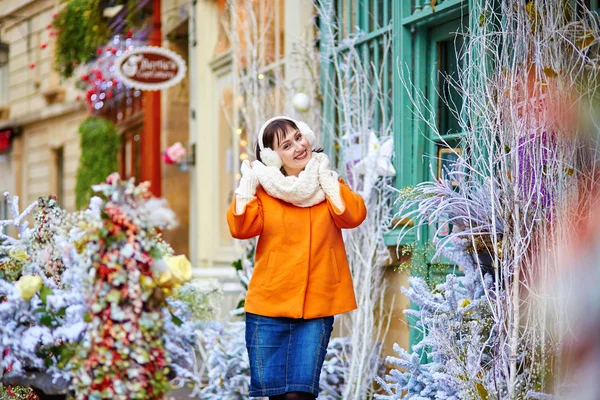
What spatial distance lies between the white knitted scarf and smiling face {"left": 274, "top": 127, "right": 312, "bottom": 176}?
0.17ft

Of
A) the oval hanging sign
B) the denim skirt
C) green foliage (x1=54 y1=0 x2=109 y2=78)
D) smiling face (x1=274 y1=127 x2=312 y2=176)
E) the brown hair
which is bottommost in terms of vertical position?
the denim skirt

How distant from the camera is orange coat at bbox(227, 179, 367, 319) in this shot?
374 centimetres

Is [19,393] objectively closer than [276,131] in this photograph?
Yes

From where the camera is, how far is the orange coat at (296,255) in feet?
12.3

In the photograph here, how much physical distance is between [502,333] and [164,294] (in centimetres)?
138

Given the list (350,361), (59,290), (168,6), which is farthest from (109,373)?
(168,6)

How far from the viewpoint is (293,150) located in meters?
3.84

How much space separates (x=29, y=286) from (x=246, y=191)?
43.1 inches

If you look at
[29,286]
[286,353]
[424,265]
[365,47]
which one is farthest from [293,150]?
[365,47]

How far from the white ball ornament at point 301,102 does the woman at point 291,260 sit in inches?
89.5

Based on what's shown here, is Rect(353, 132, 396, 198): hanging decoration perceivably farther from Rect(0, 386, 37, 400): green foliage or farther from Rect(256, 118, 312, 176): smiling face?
Rect(0, 386, 37, 400): green foliage

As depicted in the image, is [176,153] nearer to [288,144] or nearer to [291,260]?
[288,144]

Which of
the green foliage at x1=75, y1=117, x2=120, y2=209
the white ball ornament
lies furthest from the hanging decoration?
the green foliage at x1=75, y1=117, x2=120, y2=209

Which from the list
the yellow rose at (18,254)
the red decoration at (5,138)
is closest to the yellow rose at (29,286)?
the yellow rose at (18,254)
